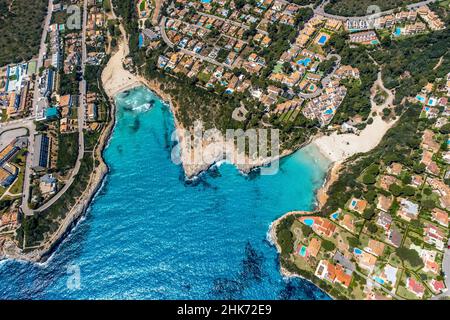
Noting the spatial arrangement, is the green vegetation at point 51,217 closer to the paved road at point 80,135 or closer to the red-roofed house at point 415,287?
the paved road at point 80,135

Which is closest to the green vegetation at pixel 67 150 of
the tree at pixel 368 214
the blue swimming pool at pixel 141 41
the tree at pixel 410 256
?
the blue swimming pool at pixel 141 41

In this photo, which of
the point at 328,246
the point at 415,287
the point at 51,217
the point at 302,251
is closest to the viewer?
the point at 415,287

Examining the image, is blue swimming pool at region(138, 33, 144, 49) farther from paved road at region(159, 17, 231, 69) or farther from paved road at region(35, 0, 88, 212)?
paved road at region(35, 0, 88, 212)

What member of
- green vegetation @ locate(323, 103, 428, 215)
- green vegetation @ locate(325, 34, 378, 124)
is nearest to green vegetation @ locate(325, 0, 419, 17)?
green vegetation @ locate(325, 34, 378, 124)

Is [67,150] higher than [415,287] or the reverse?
higher

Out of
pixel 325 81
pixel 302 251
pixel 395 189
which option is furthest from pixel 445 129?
pixel 302 251

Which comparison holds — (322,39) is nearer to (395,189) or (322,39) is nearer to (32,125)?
(395,189)
